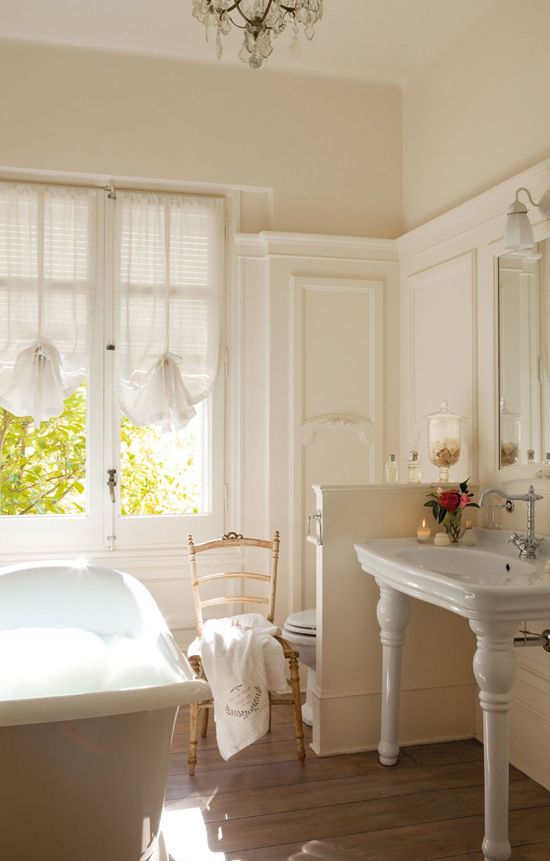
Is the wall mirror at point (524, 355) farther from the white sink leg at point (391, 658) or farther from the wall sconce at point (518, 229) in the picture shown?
the white sink leg at point (391, 658)

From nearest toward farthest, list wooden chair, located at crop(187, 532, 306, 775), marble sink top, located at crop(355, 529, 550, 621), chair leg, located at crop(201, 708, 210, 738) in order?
marble sink top, located at crop(355, 529, 550, 621)
wooden chair, located at crop(187, 532, 306, 775)
chair leg, located at crop(201, 708, 210, 738)

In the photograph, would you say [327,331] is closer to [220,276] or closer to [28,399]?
[220,276]

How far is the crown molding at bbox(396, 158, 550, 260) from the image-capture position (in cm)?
304

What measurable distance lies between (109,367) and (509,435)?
2041mm

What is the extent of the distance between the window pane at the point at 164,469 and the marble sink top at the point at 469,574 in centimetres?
127

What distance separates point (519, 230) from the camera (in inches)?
113

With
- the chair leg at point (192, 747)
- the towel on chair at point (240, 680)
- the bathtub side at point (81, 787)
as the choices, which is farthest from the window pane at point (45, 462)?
the bathtub side at point (81, 787)

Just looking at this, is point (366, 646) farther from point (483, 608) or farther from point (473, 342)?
point (473, 342)

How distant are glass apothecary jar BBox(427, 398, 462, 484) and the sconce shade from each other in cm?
86

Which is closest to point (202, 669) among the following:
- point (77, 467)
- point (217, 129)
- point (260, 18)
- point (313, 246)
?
point (77, 467)

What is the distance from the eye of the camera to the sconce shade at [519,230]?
286 cm

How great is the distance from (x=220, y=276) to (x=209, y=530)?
4.50 feet

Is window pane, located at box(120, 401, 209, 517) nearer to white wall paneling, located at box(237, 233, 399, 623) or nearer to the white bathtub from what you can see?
white wall paneling, located at box(237, 233, 399, 623)

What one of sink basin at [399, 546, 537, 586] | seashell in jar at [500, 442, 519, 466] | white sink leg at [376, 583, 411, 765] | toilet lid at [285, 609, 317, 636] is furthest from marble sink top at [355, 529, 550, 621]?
toilet lid at [285, 609, 317, 636]
